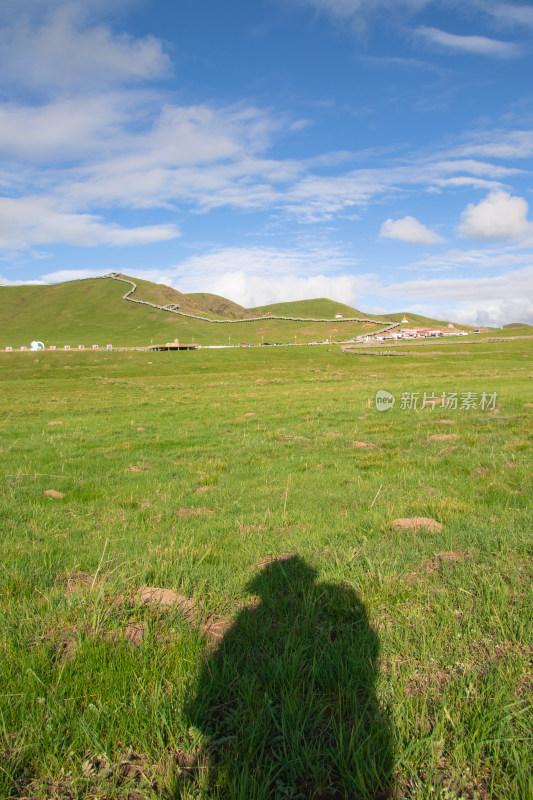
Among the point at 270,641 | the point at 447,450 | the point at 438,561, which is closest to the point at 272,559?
the point at 270,641

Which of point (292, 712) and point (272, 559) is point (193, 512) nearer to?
point (272, 559)

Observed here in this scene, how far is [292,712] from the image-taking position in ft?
8.77

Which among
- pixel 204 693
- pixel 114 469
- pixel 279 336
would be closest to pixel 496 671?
pixel 204 693

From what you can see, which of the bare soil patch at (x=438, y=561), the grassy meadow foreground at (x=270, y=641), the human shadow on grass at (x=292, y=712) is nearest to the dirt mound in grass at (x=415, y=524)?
the grassy meadow foreground at (x=270, y=641)

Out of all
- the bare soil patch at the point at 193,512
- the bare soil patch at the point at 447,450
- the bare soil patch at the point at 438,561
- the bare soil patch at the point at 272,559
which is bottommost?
the bare soil patch at the point at 193,512

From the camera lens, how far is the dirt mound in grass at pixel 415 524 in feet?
19.0

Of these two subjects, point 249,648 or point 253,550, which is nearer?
point 249,648

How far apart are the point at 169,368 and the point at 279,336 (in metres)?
123

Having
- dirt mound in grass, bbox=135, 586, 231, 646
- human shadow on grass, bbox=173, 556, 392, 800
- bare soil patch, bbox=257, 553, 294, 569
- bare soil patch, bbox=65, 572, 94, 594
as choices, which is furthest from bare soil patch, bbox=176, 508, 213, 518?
human shadow on grass, bbox=173, 556, 392, 800

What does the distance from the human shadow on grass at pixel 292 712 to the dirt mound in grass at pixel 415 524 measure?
2.22m

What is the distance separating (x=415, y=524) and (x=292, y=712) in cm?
383

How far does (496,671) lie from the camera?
2.97 m

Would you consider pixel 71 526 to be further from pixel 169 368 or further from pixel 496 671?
A: pixel 169 368

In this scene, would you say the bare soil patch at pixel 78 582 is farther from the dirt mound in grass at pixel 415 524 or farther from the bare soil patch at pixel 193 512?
the dirt mound in grass at pixel 415 524
